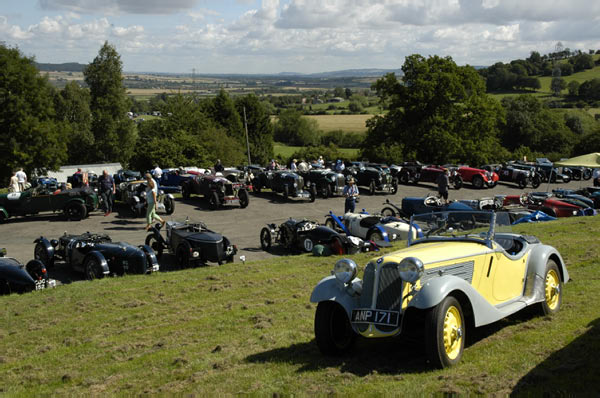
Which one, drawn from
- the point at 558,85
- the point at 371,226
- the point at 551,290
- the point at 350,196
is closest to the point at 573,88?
the point at 558,85

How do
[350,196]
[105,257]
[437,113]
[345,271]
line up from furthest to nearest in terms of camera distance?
1. [437,113]
2. [350,196]
3. [105,257]
4. [345,271]

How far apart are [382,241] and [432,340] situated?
10.2 m

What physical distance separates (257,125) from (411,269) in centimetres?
6594

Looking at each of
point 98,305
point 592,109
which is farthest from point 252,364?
point 592,109

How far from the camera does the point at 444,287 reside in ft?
18.9

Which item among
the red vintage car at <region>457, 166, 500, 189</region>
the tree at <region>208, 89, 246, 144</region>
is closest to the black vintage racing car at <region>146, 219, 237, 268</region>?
the red vintage car at <region>457, 166, 500, 189</region>

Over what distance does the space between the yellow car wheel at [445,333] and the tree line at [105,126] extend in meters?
33.8

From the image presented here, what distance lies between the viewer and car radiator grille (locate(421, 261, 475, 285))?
20.0 feet

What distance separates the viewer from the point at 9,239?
18266 millimetres

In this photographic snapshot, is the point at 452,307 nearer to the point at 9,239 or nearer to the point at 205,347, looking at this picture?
the point at 205,347

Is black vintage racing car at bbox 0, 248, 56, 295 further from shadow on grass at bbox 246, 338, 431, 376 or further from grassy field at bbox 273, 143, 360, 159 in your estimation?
grassy field at bbox 273, 143, 360, 159

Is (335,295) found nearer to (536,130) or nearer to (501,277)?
(501,277)

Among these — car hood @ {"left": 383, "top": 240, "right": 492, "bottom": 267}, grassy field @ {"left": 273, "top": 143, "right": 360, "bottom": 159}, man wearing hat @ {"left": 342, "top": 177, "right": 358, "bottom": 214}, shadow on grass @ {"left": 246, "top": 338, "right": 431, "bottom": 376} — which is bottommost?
grassy field @ {"left": 273, "top": 143, "right": 360, "bottom": 159}

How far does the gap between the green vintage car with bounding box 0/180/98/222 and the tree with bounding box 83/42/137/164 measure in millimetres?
40714
